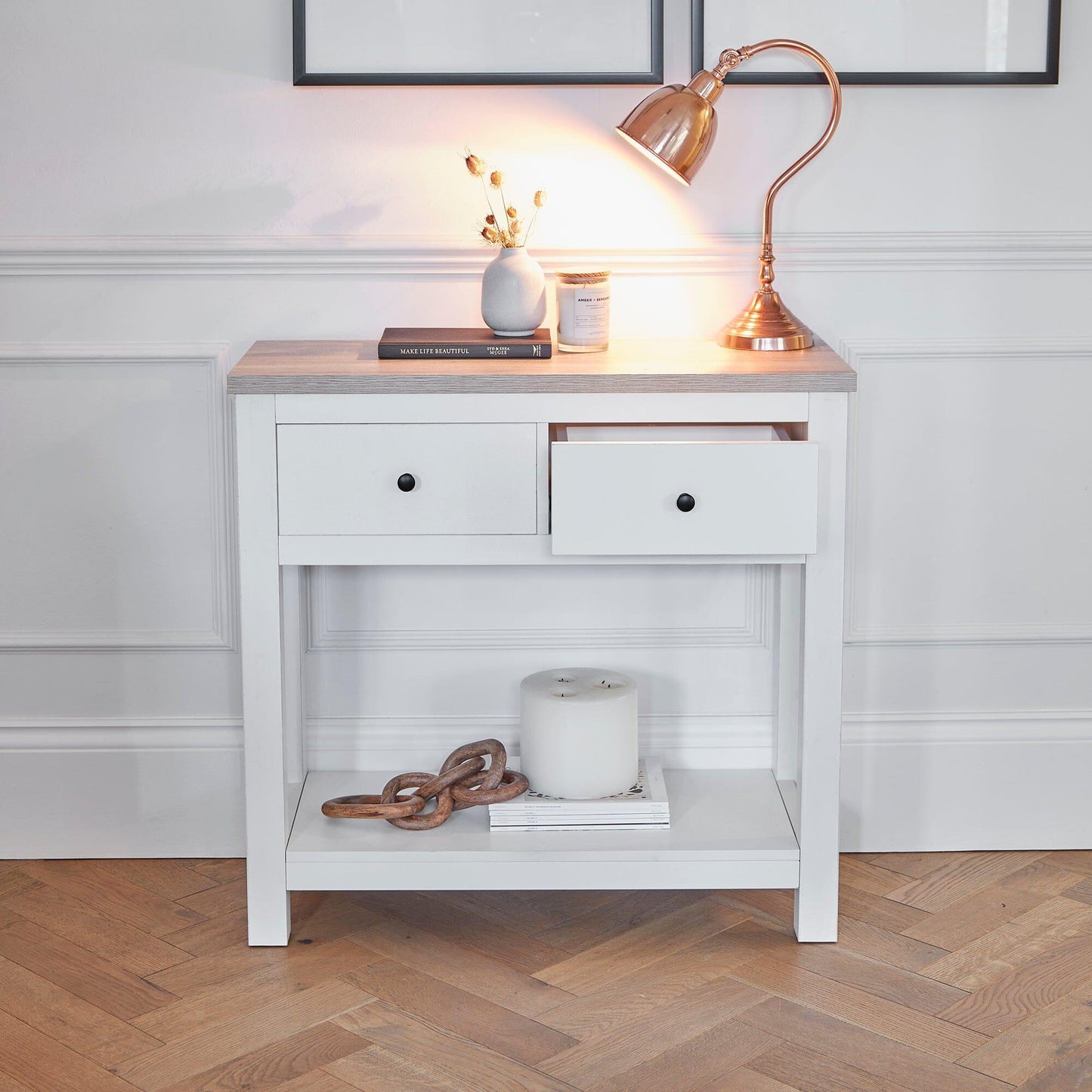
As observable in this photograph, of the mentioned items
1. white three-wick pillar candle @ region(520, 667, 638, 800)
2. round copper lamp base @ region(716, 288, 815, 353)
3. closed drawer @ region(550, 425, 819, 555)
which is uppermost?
round copper lamp base @ region(716, 288, 815, 353)

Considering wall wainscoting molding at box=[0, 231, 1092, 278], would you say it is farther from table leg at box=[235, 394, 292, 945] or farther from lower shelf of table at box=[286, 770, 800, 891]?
lower shelf of table at box=[286, 770, 800, 891]

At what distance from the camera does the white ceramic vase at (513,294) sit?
1780 mm

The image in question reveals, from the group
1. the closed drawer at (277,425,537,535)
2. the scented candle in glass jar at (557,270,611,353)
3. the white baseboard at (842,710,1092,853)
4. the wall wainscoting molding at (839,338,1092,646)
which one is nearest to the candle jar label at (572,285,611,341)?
the scented candle in glass jar at (557,270,611,353)

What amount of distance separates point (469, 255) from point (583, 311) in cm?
27

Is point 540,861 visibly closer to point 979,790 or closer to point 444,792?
point 444,792

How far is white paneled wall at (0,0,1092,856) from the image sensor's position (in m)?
1.93

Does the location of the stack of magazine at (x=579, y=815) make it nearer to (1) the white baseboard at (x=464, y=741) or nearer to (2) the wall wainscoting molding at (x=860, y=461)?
(1) the white baseboard at (x=464, y=741)

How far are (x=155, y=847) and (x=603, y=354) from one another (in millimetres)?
1041

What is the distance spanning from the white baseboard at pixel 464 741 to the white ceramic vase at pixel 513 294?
64 centimetres

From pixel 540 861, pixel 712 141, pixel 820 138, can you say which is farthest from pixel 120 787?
pixel 820 138

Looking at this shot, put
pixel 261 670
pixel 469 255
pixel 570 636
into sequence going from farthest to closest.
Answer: pixel 570 636 < pixel 469 255 < pixel 261 670

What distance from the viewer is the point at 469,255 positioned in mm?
1969

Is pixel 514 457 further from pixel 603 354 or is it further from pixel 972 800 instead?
pixel 972 800

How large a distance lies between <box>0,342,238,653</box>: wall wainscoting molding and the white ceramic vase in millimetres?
443
